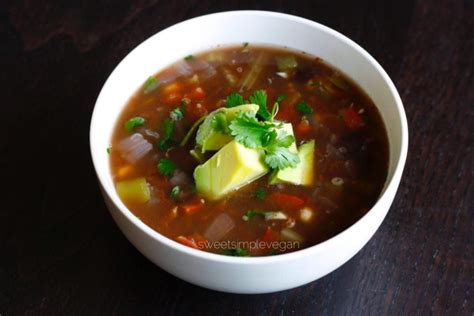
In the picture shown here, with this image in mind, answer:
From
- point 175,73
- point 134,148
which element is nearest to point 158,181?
point 134,148

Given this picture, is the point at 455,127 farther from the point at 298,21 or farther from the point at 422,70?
the point at 298,21

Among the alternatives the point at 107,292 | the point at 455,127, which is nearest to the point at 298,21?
the point at 455,127

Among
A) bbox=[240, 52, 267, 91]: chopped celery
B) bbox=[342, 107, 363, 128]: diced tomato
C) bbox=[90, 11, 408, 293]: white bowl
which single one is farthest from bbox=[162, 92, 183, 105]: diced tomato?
bbox=[342, 107, 363, 128]: diced tomato

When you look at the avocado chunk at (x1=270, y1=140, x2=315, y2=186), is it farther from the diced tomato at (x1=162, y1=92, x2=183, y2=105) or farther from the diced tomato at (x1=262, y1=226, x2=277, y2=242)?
the diced tomato at (x1=162, y1=92, x2=183, y2=105)

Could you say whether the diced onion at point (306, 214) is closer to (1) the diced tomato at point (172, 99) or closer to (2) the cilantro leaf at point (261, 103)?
(2) the cilantro leaf at point (261, 103)

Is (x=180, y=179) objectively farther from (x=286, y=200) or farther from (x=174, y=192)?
(x=286, y=200)

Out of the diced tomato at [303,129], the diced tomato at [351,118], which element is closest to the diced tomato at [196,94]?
the diced tomato at [303,129]
